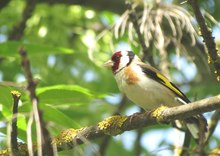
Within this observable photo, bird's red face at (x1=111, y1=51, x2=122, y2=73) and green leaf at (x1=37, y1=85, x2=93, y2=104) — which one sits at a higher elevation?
bird's red face at (x1=111, y1=51, x2=122, y2=73)

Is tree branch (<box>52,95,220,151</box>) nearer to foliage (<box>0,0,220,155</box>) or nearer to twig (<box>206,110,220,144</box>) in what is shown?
twig (<box>206,110,220,144</box>)

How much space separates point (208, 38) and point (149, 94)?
172 cm

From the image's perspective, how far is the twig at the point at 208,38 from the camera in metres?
2.95

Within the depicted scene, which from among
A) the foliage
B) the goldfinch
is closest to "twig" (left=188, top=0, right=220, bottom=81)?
the goldfinch

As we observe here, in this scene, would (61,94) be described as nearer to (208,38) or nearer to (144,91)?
(144,91)

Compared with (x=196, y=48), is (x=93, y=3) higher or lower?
higher

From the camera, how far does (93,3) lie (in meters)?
6.02

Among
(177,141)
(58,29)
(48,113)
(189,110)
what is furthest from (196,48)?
(189,110)

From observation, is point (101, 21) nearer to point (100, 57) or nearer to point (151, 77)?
point (100, 57)

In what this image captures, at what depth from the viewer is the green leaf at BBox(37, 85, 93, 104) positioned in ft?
13.0

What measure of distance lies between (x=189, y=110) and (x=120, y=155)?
168 inches

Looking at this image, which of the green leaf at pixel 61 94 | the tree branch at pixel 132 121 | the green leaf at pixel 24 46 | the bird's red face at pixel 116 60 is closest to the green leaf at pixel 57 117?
the green leaf at pixel 61 94

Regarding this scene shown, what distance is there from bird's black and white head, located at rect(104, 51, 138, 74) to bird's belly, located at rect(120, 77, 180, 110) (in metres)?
0.37

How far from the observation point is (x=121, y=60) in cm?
540
